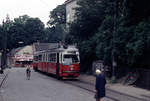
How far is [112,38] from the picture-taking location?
24.4m

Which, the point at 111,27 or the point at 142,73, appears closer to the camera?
the point at 142,73

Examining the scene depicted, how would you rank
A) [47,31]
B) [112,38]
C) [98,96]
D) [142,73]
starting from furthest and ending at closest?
[47,31] → [112,38] → [142,73] → [98,96]

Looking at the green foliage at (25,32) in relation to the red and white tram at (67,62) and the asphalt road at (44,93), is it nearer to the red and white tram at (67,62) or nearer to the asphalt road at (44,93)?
the red and white tram at (67,62)

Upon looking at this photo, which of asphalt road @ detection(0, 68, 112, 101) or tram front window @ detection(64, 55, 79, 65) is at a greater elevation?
tram front window @ detection(64, 55, 79, 65)

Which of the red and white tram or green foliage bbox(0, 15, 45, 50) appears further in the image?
green foliage bbox(0, 15, 45, 50)

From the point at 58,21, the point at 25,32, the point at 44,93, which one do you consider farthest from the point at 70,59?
the point at 25,32

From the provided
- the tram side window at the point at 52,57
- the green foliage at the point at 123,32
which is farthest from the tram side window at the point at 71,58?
the green foliage at the point at 123,32

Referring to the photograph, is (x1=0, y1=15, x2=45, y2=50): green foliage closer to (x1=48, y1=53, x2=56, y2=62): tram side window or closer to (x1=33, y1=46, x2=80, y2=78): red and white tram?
(x1=48, y1=53, x2=56, y2=62): tram side window

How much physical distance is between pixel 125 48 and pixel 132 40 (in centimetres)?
99

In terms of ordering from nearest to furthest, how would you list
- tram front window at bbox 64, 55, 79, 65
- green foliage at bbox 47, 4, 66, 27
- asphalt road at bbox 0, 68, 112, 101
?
asphalt road at bbox 0, 68, 112, 101, tram front window at bbox 64, 55, 79, 65, green foliage at bbox 47, 4, 66, 27

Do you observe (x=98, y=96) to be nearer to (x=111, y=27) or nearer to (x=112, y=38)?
(x=112, y=38)

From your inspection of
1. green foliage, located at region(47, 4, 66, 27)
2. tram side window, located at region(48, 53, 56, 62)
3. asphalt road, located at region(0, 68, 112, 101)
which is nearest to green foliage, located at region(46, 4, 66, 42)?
green foliage, located at region(47, 4, 66, 27)

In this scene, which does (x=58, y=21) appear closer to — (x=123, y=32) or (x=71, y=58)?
(x=71, y=58)

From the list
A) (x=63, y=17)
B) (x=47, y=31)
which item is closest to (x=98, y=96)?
(x=63, y=17)
